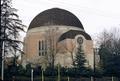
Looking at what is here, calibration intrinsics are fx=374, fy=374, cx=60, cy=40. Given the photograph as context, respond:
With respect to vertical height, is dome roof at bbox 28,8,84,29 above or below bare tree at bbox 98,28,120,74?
above

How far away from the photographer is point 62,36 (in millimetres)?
80188

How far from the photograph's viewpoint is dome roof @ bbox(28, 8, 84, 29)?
82.3 meters

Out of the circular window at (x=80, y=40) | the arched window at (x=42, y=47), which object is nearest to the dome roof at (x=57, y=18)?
the arched window at (x=42, y=47)

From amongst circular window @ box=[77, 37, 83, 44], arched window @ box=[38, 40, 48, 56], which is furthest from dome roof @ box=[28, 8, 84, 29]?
circular window @ box=[77, 37, 83, 44]

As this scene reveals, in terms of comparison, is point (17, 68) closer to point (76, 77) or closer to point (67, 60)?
point (76, 77)

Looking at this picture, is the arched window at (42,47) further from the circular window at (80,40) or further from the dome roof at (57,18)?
the circular window at (80,40)

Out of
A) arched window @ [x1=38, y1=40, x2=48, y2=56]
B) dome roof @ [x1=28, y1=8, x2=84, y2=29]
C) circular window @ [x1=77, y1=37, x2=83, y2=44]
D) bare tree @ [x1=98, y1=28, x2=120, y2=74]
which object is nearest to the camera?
bare tree @ [x1=98, y1=28, x2=120, y2=74]

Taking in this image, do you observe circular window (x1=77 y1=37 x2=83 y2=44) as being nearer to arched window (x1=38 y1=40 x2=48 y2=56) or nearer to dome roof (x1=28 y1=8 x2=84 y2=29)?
dome roof (x1=28 y1=8 x2=84 y2=29)

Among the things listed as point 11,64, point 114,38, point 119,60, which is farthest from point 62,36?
point 11,64

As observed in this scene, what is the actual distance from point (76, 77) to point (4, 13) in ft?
58.6

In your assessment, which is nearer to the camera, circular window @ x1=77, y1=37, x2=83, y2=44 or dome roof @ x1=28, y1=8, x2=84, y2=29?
circular window @ x1=77, y1=37, x2=83, y2=44

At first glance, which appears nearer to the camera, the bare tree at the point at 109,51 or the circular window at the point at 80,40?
the bare tree at the point at 109,51

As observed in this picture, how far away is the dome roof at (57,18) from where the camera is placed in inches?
3241

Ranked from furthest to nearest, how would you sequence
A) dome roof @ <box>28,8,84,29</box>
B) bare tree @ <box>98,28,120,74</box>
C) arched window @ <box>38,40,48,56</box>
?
arched window @ <box>38,40,48,56</box>, dome roof @ <box>28,8,84,29</box>, bare tree @ <box>98,28,120,74</box>
